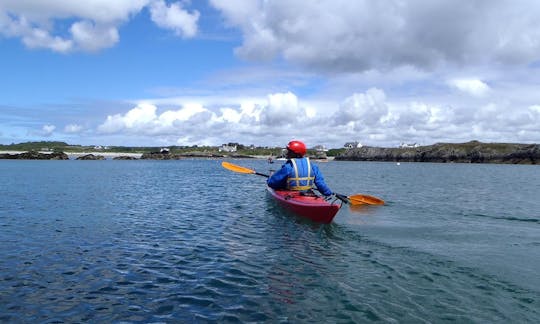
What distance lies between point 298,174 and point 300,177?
21 centimetres

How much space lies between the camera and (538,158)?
172 metres

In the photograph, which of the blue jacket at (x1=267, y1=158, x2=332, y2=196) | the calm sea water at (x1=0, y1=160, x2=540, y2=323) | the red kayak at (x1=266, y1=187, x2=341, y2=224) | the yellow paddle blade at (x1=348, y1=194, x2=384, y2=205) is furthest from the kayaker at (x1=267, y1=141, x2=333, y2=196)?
the yellow paddle blade at (x1=348, y1=194, x2=384, y2=205)

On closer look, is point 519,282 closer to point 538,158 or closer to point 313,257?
point 313,257

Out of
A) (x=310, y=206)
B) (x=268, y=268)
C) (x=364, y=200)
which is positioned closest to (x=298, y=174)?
(x=310, y=206)

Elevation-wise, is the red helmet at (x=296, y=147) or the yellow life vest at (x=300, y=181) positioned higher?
the red helmet at (x=296, y=147)

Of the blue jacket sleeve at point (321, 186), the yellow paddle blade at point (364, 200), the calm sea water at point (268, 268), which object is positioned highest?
the blue jacket sleeve at point (321, 186)

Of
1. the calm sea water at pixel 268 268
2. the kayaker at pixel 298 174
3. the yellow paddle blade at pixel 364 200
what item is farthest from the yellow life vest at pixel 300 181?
the yellow paddle blade at pixel 364 200

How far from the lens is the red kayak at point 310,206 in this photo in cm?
1894

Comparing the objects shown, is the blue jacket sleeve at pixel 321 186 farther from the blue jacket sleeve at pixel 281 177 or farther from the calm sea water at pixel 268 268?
the calm sea water at pixel 268 268

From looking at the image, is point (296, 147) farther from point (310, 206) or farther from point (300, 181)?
point (310, 206)

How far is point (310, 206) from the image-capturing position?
63.9 ft

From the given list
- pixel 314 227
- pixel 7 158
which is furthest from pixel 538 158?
pixel 7 158

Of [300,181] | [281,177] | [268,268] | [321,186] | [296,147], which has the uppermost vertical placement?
[296,147]

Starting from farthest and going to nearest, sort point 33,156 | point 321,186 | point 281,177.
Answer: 1. point 33,156
2. point 281,177
3. point 321,186
